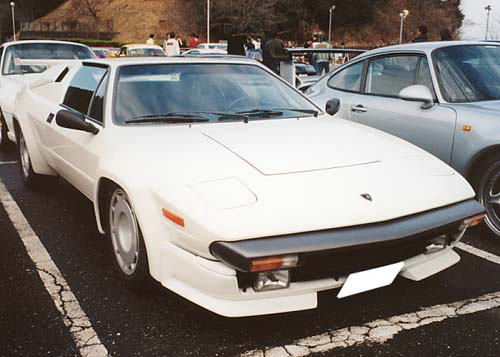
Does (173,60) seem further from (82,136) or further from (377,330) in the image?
(377,330)

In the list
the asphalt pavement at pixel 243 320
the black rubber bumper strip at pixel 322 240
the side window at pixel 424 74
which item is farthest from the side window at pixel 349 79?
the black rubber bumper strip at pixel 322 240

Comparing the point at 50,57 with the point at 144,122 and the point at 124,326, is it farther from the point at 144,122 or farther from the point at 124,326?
the point at 124,326

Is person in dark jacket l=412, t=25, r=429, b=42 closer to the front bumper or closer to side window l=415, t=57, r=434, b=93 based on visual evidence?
side window l=415, t=57, r=434, b=93

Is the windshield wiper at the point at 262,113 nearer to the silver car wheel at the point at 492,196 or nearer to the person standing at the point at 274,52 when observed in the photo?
the silver car wheel at the point at 492,196

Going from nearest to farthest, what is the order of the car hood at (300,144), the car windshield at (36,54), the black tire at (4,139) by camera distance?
the car hood at (300,144)
the black tire at (4,139)
the car windshield at (36,54)

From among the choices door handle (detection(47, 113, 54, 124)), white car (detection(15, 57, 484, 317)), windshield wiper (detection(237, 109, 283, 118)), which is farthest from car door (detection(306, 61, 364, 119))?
door handle (detection(47, 113, 54, 124))

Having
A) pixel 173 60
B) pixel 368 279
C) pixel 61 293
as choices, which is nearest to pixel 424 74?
pixel 173 60

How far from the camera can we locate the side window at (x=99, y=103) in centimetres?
360

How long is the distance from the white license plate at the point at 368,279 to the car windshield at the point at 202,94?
1.44 meters

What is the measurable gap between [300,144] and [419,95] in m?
1.69

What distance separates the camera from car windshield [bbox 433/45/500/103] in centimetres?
439

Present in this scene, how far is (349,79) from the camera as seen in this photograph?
18.1 feet

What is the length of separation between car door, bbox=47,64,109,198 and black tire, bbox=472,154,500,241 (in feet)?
8.95

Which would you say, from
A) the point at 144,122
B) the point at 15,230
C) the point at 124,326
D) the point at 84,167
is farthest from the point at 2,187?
the point at 124,326
